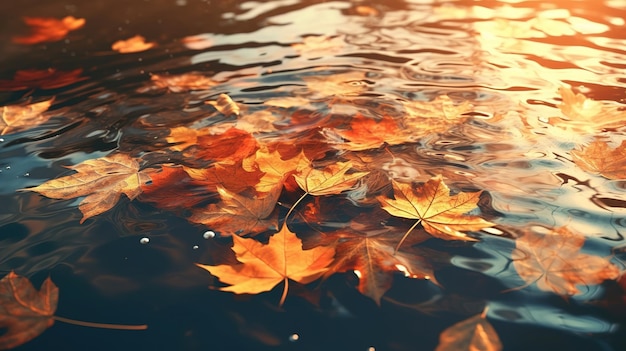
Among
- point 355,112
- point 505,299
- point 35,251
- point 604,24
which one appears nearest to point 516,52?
point 604,24

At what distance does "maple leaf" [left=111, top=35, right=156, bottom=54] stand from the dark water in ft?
0.15

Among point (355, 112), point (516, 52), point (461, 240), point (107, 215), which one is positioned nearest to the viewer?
point (461, 240)

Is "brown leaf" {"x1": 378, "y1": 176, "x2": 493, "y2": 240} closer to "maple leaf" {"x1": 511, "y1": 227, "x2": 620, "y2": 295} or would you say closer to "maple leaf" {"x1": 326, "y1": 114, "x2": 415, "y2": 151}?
"maple leaf" {"x1": 511, "y1": 227, "x2": 620, "y2": 295}

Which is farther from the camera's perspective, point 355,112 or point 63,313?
point 355,112

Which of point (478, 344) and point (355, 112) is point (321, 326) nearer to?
point (478, 344)

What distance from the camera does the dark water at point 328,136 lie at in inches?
39.1

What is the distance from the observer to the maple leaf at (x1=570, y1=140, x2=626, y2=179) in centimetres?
138

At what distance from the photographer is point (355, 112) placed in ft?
5.78

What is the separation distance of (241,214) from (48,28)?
200 cm

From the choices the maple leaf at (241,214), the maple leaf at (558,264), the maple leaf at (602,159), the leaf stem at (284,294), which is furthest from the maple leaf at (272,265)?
the maple leaf at (602,159)

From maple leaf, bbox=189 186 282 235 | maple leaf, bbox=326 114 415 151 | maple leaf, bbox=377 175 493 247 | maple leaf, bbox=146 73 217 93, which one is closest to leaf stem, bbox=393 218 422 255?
maple leaf, bbox=377 175 493 247

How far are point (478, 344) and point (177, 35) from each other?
2.09 meters

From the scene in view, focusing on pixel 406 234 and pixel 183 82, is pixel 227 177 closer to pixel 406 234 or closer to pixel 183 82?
pixel 406 234

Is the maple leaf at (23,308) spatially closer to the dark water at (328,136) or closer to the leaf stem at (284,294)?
the dark water at (328,136)
